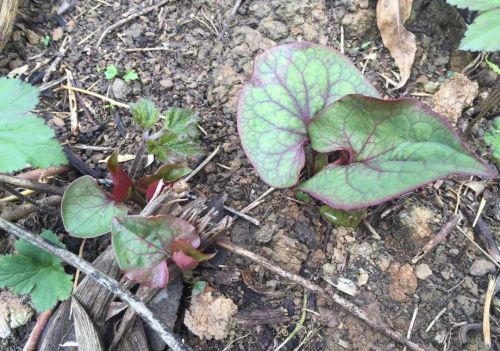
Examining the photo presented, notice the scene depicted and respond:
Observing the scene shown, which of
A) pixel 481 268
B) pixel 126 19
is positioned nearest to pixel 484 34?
pixel 481 268

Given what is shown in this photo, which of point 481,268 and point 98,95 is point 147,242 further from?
point 481,268

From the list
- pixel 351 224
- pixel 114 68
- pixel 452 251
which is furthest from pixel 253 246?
pixel 114 68

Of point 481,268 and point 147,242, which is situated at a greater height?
point 147,242

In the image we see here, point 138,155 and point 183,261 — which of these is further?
point 138,155

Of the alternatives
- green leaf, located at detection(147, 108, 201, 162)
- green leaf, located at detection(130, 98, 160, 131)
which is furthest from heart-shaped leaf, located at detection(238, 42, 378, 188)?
green leaf, located at detection(130, 98, 160, 131)

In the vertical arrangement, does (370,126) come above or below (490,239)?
above

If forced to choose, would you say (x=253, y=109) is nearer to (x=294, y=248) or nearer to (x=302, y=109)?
(x=302, y=109)
